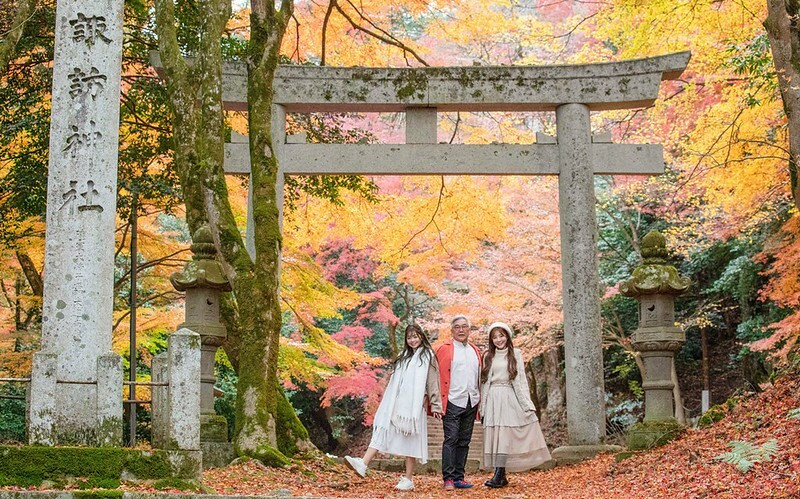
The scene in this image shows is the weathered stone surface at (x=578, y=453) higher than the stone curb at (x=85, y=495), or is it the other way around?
the stone curb at (x=85, y=495)

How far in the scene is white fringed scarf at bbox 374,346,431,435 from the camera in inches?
314

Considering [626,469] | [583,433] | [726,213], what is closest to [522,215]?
[726,213]

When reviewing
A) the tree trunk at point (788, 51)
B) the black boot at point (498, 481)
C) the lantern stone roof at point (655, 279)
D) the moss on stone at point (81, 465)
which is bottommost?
the black boot at point (498, 481)

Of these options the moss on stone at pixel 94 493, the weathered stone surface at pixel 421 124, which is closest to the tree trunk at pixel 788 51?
→ the weathered stone surface at pixel 421 124

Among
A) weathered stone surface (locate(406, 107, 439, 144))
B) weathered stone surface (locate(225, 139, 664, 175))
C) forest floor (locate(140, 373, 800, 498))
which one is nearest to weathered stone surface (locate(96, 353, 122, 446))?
forest floor (locate(140, 373, 800, 498))

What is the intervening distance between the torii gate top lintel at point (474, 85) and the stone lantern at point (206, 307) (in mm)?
3064

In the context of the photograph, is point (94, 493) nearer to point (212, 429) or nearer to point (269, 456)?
point (269, 456)

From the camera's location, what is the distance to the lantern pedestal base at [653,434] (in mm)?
9609

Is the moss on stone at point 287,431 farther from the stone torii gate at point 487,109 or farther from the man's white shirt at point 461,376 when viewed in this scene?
the stone torii gate at point 487,109

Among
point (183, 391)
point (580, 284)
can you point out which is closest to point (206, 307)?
point (183, 391)

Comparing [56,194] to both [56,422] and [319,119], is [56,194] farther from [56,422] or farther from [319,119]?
[319,119]

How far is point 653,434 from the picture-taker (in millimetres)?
9695

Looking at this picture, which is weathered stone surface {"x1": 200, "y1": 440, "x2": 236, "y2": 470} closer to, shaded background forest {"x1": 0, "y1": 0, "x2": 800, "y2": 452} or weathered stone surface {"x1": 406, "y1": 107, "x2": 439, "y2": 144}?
shaded background forest {"x1": 0, "y1": 0, "x2": 800, "y2": 452}

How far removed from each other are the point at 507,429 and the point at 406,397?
44.5 inches
